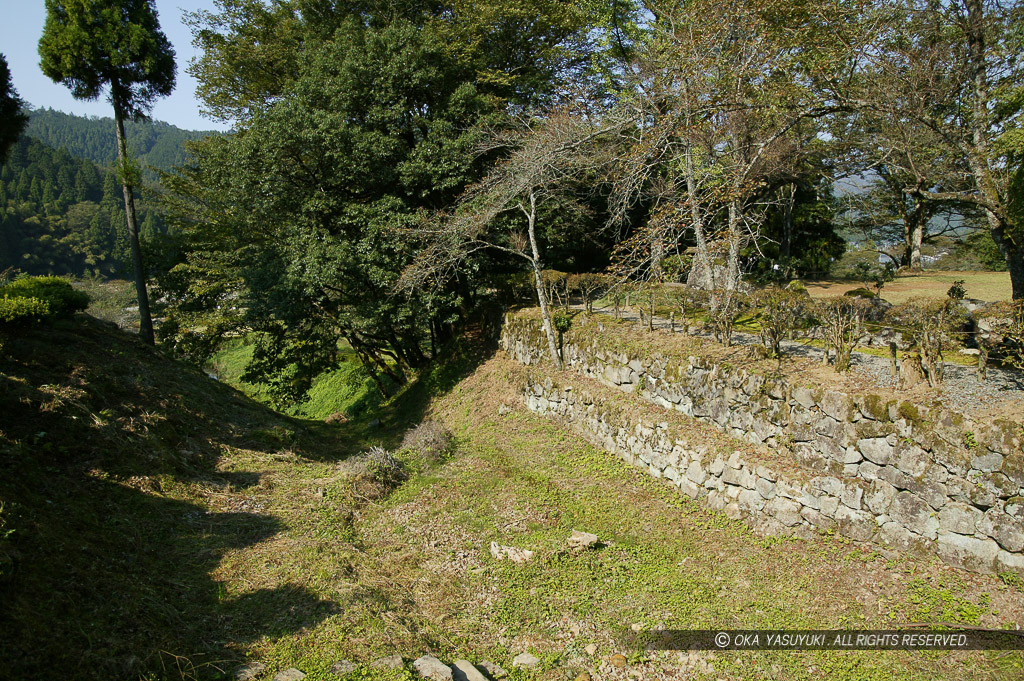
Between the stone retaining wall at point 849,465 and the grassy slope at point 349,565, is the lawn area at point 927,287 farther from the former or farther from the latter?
the grassy slope at point 349,565

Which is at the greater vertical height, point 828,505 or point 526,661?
point 828,505

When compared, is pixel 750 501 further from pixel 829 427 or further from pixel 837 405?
pixel 837 405

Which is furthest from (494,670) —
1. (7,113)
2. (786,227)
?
(786,227)

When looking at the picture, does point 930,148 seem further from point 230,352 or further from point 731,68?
point 230,352

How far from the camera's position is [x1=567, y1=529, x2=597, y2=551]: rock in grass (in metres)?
8.14

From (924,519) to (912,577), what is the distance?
722mm

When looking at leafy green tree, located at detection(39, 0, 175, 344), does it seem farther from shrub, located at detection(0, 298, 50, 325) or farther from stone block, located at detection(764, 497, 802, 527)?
stone block, located at detection(764, 497, 802, 527)

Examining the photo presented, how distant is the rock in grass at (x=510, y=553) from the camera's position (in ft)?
26.6


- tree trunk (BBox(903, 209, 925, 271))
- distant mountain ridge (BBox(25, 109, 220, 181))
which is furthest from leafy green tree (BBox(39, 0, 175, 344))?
distant mountain ridge (BBox(25, 109, 220, 181))

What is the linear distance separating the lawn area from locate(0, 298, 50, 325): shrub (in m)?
20.1

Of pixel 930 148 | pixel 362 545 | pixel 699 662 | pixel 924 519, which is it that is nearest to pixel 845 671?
pixel 699 662

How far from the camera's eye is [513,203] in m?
14.5

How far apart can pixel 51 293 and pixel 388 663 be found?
13389mm

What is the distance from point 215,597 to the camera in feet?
21.7
